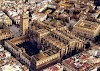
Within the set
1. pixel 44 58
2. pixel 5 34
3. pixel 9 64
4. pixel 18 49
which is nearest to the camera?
pixel 9 64

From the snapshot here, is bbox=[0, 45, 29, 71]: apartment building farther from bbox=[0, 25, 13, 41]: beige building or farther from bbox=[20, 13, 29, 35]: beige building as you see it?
bbox=[20, 13, 29, 35]: beige building

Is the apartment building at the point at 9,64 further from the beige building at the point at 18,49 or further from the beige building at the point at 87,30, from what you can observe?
the beige building at the point at 87,30

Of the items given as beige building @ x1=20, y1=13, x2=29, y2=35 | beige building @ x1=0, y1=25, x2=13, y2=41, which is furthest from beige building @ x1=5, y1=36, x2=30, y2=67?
beige building @ x1=0, y1=25, x2=13, y2=41

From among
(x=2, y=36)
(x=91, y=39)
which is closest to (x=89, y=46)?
(x=91, y=39)

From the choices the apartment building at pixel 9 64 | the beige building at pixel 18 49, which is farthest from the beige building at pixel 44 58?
the apartment building at pixel 9 64

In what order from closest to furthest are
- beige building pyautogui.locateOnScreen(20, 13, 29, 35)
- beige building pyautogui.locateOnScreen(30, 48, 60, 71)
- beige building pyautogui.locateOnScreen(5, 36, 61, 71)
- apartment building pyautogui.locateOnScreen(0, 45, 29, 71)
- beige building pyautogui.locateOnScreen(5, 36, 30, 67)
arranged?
apartment building pyautogui.locateOnScreen(0, 45, 29, 71) < beige building pyautogui.locateOnScreen(30, 48, 60, 71) < beige building pyautogui.locateOnScreen(5, 36, 61, 71) < beige building pyautogui.locateOnScreen(5, 36, 30, 67) < beige building pyautogui.locateOnScreen(20, 13, 29, 35)

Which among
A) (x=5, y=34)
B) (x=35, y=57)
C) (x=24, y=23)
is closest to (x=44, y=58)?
(x=35, y=57)

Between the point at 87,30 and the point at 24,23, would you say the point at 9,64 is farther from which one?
the point at 87,30

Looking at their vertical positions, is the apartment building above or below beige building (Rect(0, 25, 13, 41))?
below
